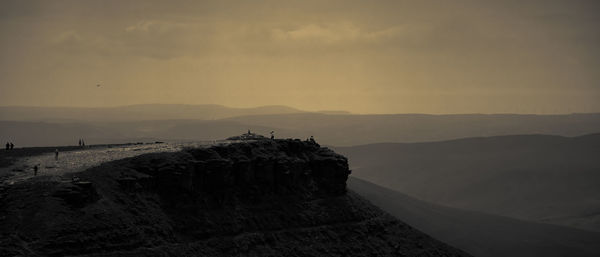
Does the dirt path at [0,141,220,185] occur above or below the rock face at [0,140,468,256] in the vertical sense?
above

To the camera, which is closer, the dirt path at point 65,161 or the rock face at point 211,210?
the rock face at point 211,210

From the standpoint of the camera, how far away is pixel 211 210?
→ 103 metres

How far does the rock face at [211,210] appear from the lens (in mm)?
80812

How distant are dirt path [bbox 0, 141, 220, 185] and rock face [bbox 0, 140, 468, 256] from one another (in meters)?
3.24

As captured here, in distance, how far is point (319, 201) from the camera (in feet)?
396

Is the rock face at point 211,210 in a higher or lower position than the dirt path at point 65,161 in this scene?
lower

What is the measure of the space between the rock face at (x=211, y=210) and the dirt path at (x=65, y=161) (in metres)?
3.24

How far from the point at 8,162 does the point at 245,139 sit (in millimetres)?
37326

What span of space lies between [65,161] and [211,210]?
1949cm

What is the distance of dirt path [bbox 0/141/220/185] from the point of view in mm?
90312

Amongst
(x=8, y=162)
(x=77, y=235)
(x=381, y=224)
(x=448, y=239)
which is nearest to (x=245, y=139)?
(x=381, y=224)

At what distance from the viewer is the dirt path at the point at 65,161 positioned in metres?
90.3

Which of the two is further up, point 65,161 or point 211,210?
point 65,161

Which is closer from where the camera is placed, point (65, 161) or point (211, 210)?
point (211, 210)
